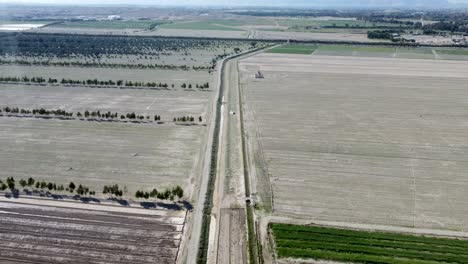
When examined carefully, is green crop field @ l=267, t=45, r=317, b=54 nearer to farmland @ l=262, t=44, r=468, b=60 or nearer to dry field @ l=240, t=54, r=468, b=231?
farmland @ l=262, t=44, r=468, b=60

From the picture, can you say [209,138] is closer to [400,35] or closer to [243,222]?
[243,222]

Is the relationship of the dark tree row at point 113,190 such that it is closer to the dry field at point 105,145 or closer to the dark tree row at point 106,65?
the dry field at point 105,145

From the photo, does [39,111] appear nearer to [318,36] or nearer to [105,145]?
[105,145]

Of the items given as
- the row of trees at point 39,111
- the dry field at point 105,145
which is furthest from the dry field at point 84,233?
the row of trees at point 39,111

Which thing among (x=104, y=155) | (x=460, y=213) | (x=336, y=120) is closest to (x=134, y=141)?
(x=104, y=155)

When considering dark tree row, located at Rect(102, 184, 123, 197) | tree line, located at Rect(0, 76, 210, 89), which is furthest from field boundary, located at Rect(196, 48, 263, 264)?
tree line, located at Rect(0, 76, 210, 89)

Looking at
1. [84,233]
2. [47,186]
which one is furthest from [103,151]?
[84,233]
